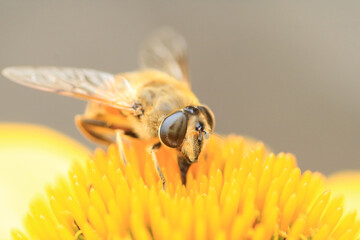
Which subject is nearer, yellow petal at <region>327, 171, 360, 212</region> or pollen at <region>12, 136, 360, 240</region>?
pollen at <region>12, 136, 360, 240</region>

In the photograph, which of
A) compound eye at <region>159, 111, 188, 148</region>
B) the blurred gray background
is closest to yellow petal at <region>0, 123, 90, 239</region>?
compound eye at <region>159, 111, 188, 148</region>

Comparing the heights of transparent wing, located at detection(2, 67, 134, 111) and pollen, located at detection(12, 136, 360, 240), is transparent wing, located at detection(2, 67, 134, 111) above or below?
above

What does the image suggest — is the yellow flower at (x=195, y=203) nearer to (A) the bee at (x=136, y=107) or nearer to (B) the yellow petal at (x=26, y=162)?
(A) the bee at (x=136, y=107)

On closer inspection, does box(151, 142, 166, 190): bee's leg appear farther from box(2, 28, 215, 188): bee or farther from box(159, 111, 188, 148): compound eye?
box(159, 111, 188, 148): compound eye

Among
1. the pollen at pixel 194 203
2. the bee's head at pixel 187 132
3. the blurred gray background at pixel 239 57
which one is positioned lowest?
the pollen at pixel 194 203

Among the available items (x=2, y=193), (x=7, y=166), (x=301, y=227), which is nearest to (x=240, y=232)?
(x=301, y=227)

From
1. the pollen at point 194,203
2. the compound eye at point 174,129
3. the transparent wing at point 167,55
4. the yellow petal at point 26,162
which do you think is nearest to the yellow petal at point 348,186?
the pollen at point 194,203

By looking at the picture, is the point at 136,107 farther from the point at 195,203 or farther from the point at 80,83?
the point at 195,203
